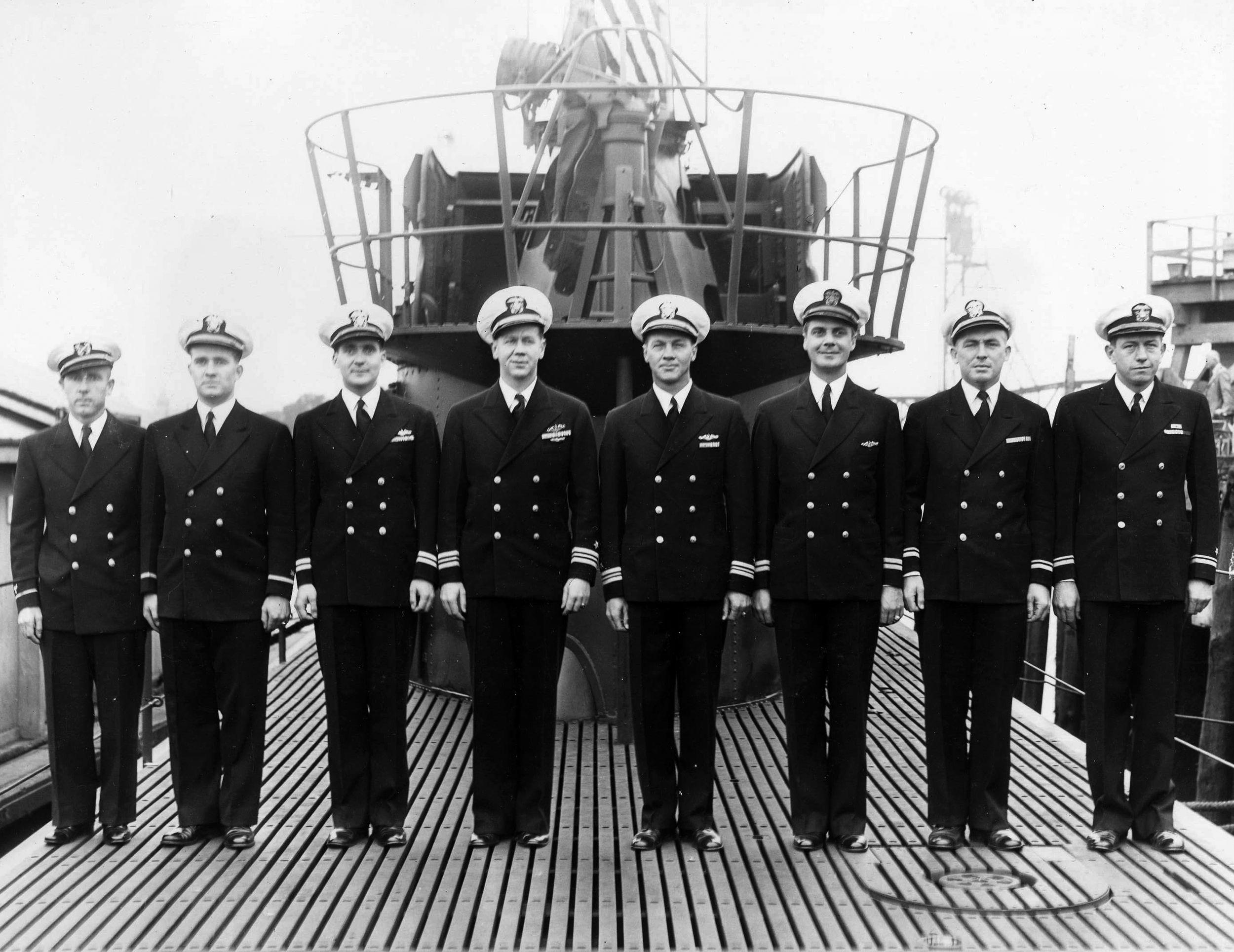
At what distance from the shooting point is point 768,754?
6.18 metres

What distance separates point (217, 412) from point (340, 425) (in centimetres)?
51

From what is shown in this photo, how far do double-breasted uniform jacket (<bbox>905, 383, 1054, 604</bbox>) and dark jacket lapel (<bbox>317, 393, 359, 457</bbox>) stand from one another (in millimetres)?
2049

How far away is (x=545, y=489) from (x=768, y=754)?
227 centimetres

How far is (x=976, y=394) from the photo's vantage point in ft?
15.4

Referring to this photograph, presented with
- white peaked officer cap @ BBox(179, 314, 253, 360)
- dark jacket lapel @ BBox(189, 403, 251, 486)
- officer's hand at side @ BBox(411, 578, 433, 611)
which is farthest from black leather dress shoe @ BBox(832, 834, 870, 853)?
white peaked officer cap @ BBox(179, 314, 253, 360)

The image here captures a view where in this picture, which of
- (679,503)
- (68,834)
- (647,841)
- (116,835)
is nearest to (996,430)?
(679,503)

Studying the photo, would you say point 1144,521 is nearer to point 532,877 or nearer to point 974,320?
point 974,320

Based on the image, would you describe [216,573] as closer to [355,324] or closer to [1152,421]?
[355,324]

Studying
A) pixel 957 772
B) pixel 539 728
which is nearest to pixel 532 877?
pixel 539 728

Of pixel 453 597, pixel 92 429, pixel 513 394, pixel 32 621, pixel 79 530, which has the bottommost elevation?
pixel 32 621

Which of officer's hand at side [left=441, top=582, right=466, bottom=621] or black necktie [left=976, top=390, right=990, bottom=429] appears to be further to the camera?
black necktie [left=976, top=390, right=990, bottom=429]

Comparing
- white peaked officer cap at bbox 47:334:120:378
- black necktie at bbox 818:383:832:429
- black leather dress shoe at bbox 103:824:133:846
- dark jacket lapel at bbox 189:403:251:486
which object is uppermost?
white peaked officer cap at bbox 47:334:120:378

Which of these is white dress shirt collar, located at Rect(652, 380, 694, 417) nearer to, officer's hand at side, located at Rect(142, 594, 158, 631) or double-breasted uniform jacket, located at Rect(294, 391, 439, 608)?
double-breasted uniform jacket, located at Rect(294, 391, 439, 608)

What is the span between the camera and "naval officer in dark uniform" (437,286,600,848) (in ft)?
15.0
